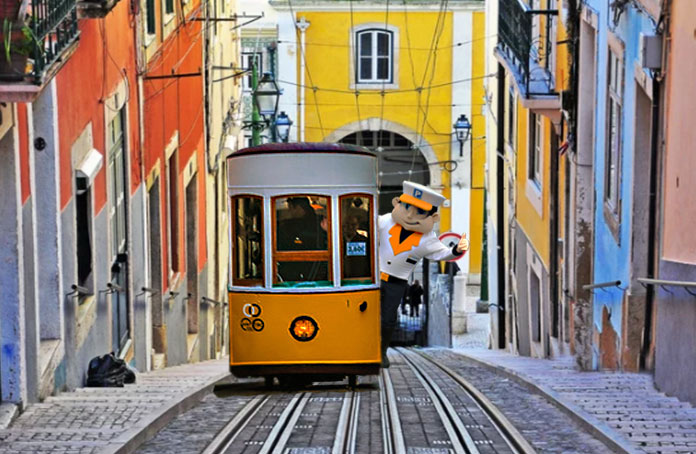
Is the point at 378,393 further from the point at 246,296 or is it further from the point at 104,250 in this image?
the point at 104,250

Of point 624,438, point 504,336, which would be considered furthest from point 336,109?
point 624,438

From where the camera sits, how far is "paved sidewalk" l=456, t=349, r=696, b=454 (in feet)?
27.5

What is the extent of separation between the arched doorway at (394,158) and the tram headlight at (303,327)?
92.4ft

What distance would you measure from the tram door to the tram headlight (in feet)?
14.8

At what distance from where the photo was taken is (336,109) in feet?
129

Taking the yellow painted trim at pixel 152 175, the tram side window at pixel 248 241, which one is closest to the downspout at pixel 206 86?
the yellow painted trim at pixel 152 175

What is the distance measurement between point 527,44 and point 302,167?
8964 mm

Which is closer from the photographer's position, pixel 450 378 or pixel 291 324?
pixel 291 324

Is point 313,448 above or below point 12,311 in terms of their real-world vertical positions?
below

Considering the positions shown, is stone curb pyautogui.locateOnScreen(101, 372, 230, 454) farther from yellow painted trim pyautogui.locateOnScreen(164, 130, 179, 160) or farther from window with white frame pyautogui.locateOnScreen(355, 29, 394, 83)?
window with white frame pyautogui.locateOnScreen(355, 29, 394, 83)

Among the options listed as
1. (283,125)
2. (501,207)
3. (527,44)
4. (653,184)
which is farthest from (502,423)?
(283,125)

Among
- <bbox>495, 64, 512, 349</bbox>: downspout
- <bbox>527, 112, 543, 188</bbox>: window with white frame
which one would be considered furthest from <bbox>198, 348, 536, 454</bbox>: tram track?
<bbox>495, 64, 512, 349</bbox>: downspout

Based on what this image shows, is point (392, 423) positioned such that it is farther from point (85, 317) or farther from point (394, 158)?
point (394, 158)

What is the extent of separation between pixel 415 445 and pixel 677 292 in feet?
9.02
